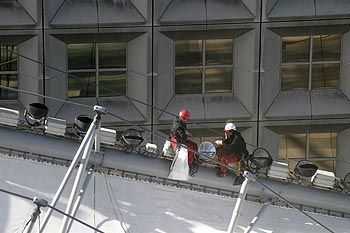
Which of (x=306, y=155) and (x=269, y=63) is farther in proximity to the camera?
(x=306, y=155)

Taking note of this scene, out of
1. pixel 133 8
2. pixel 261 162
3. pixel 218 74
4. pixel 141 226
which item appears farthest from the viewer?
pixel 218 74

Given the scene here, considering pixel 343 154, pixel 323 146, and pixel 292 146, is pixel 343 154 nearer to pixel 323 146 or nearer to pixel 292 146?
pixel 323 146

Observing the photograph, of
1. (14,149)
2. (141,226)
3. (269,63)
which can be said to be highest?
(269,63)

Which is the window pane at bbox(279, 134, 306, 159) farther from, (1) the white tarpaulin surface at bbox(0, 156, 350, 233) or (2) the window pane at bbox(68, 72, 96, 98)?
(1) the white tarpaulin surface at bbox(0, 156, 350, 233)

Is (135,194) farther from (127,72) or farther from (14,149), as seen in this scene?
(127,72)

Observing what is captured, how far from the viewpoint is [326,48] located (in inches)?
1158

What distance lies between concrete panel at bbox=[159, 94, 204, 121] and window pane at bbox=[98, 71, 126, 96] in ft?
4.76

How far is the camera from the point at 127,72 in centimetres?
2858

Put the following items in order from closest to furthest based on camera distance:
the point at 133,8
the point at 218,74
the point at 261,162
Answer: the point at 261,162, the point at 133,8, the point at 218,74

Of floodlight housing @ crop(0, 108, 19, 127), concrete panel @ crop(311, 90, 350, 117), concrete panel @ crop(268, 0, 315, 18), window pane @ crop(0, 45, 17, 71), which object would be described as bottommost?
floodlight housing @ crop(0, 108, 19, 127)

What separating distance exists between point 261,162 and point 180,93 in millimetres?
10845

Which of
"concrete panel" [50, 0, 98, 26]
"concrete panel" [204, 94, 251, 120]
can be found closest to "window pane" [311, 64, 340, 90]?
"concrete panel" [204, 94, 251, 120]

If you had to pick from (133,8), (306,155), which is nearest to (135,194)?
(133,8)

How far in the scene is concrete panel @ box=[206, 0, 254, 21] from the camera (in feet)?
91.1
